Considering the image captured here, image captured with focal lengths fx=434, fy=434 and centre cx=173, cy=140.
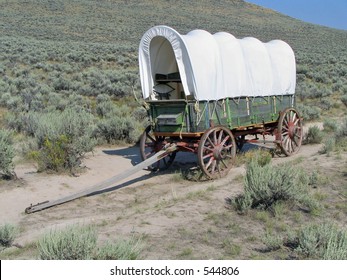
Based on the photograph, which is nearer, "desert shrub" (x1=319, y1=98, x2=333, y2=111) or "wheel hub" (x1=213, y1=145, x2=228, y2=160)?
"wheel hub" (x1=213, y1=145, x2=228, y2=160)

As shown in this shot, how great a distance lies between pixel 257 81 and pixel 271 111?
1.07 meters

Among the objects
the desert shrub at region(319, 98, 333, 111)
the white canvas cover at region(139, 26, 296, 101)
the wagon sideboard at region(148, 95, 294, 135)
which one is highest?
the white canvas cover at region(139, 26, 296, 101)

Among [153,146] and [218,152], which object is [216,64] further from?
[153,146]

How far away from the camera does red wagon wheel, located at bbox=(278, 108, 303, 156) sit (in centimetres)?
1084

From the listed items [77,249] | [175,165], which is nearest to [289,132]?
[175,165]

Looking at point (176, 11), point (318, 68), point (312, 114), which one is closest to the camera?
point (312, 114)

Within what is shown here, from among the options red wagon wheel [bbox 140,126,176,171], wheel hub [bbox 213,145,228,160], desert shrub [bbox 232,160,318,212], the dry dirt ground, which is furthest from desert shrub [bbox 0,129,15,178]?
desert shrub [bbox 232,160,318,212]

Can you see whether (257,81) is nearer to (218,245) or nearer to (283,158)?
(283,158)

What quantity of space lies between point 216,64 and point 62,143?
3764 millimetres

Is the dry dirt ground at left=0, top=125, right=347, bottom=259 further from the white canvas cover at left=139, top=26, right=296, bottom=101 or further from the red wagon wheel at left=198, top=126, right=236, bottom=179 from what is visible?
the white canvas cover at left=139, top=26, right=296, bottom=101

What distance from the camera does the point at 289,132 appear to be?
11219 mm

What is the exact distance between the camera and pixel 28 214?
23.6 feet

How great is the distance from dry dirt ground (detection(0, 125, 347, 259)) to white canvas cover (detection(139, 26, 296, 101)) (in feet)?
6.11

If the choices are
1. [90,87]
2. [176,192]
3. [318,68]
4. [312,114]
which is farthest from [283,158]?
[318,68]
